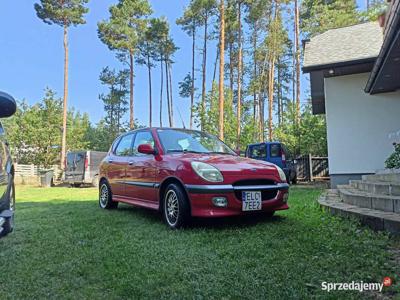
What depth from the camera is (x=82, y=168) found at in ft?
51.3

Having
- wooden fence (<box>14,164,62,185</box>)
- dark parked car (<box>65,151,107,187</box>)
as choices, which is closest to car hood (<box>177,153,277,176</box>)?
dark parked car (<box>65,151,107,187</box>)

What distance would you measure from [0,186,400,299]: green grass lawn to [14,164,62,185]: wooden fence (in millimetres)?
17005

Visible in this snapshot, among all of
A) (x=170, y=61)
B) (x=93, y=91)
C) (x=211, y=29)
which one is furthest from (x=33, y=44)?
(x=211, y=29)

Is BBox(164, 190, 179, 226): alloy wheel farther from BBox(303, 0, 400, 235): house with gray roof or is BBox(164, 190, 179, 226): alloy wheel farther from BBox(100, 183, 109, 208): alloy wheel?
BBox(303, 0, 400, 235): house with gray roof

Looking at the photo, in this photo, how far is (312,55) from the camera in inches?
377

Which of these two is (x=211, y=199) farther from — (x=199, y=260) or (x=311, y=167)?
(x=311, y=167)

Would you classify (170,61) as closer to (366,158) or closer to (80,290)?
(366,158)

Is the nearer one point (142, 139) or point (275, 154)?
point (142, 139)

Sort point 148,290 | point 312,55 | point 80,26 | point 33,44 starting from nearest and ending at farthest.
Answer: point 148,290, point 312,55, point 80,26, point 33,44

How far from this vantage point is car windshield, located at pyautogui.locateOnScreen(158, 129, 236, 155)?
491 cm

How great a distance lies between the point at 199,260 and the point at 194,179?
1.23m

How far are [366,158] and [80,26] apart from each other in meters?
20.9

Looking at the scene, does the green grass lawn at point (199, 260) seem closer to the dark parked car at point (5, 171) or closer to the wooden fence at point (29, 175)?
the dark parked car at point (5, 171)

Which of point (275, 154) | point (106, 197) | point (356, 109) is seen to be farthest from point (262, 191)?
point (275, 154)
